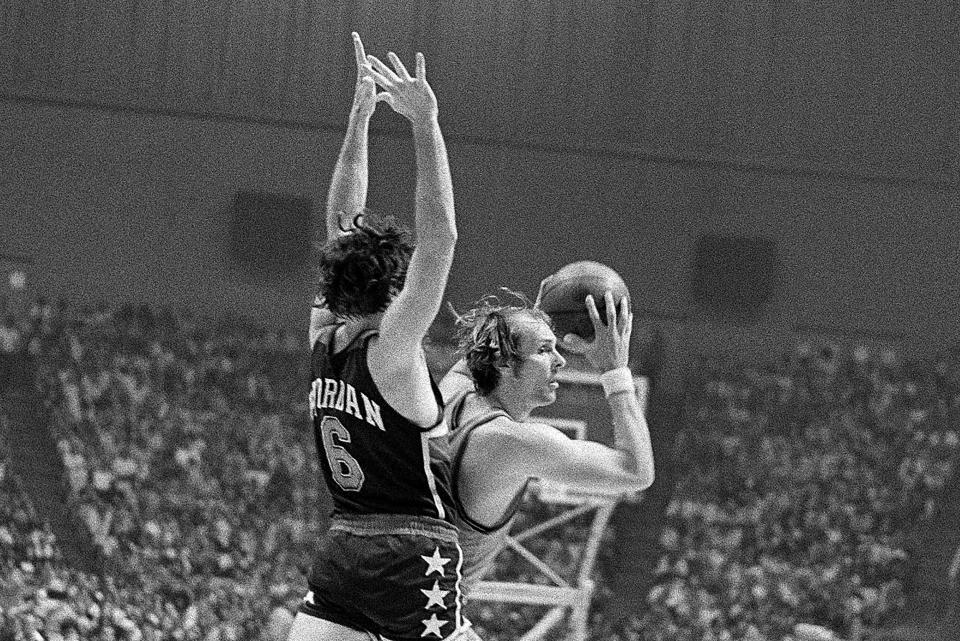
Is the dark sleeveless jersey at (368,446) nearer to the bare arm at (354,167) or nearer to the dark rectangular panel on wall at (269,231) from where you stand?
the bare arm at (354,167)

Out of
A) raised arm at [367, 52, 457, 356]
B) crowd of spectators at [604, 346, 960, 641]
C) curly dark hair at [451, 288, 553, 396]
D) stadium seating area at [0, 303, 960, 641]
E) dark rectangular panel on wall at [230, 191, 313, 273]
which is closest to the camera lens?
raised arm at [367, 52, 457, 356]

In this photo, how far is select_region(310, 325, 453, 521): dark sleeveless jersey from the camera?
3.91 metres

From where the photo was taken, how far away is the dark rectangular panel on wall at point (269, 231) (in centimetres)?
2242

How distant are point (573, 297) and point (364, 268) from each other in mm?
1667

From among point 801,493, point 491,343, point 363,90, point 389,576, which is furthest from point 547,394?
point 801,493

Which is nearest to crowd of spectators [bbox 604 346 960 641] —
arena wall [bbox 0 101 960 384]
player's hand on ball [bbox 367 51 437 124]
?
arena wall [bbox 0 101 960 384]

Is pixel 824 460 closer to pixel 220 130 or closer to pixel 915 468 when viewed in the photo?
pixel 915 468

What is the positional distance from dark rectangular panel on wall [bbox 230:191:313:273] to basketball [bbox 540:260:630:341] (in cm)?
1708

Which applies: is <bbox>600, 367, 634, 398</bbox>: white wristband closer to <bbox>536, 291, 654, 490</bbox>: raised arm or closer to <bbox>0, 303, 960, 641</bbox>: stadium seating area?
<bbox>536, 291, 654, 490</bbox>: raised arm

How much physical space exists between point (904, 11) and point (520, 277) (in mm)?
6948

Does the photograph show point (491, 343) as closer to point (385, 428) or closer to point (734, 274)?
point (385, 428)

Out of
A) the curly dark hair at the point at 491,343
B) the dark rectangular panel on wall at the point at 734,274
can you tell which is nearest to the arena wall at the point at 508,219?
the dark rectangular panel on wall at the point at 734,274

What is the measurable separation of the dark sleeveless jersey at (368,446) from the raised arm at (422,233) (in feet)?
0.52

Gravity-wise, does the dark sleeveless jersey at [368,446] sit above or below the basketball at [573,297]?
below
